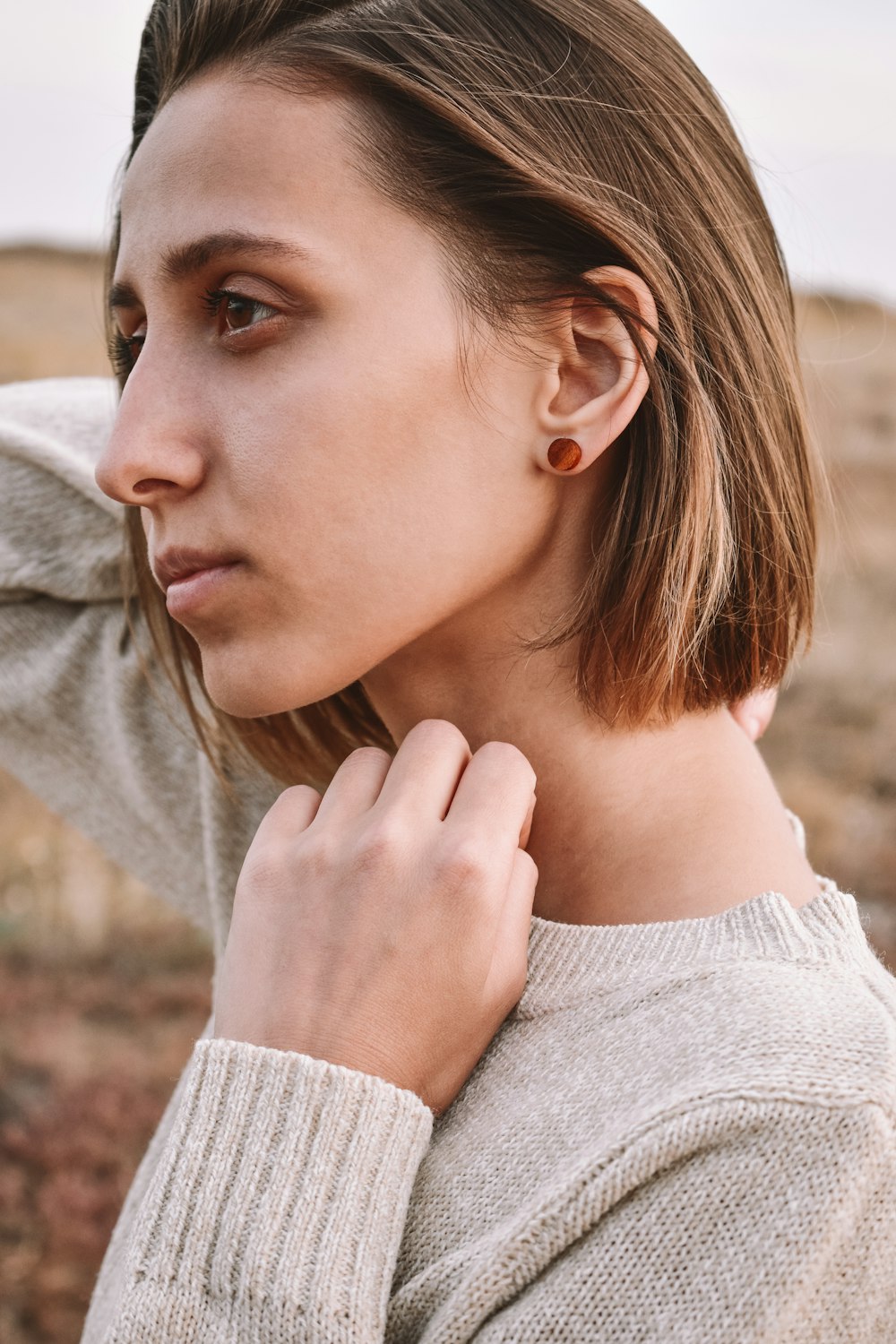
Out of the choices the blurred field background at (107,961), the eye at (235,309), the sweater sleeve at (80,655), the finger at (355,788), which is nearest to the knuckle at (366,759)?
the finger at (355,788)

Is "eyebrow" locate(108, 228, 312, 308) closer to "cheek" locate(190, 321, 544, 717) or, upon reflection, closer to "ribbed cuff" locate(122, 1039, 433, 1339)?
"cheek" locate(190, 321, 544, 717)

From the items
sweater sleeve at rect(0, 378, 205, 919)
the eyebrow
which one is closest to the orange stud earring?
the eyebrow

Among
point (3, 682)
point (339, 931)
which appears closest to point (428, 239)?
point (339, 931)

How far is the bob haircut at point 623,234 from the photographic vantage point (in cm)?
136

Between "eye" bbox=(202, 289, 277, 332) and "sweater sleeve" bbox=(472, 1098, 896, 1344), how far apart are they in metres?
0.96

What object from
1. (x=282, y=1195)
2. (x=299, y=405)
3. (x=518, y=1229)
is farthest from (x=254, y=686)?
(x=518, y=1229)

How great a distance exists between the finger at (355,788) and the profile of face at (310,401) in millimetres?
115

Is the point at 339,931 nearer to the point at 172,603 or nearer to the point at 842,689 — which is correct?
the point at 172,603

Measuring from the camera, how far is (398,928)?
1.26 metres

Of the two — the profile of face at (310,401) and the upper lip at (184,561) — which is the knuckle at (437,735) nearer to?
the profile of face at (310,401)

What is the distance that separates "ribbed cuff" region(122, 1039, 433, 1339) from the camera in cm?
113

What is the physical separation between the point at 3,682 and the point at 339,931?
3.89 feet

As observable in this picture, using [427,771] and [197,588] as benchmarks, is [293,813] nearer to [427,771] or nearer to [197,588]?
[427,771]

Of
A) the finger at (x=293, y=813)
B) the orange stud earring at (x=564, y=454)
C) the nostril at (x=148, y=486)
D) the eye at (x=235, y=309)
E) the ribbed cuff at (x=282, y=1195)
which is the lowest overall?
the ribbed cuff at (x=282, y=1195)
